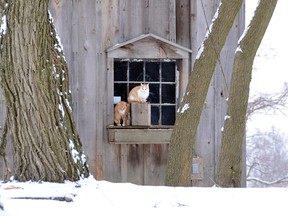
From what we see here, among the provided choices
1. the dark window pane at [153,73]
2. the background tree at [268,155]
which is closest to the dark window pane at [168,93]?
the dark window pane at [153,73]

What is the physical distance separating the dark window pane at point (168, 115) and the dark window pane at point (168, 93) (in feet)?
0.25

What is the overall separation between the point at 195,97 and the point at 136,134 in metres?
1.47

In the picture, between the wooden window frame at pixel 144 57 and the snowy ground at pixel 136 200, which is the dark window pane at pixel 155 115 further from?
the snowy ground at pixel 136 200

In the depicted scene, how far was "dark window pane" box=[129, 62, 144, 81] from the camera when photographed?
7.62m

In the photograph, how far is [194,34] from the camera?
25.0 ft

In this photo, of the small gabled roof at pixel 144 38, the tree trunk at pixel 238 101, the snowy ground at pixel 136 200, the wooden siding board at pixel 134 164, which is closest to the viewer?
the snowy ground at pixel 136 200

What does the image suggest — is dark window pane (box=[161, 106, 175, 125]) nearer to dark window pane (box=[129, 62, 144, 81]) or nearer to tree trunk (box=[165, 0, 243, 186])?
dark window pane (box=[129, 62, 144, 81])

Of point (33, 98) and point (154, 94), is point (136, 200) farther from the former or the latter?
point (154, 94)

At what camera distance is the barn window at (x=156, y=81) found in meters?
7.61

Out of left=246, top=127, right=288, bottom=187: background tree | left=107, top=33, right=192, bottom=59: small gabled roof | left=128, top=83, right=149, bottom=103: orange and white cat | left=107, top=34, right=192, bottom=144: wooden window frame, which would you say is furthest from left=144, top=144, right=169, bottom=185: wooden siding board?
left=246, top=127, right=288, bottom=187: background tree

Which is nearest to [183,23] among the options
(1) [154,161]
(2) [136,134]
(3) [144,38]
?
(3) [144,38]

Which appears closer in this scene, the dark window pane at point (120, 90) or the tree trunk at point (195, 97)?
the tree trunk at point (195, 97)

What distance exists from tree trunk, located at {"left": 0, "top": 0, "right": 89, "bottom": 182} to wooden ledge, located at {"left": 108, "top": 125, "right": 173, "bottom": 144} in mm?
2970

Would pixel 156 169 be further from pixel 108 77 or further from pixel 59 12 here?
pixel 59 12
